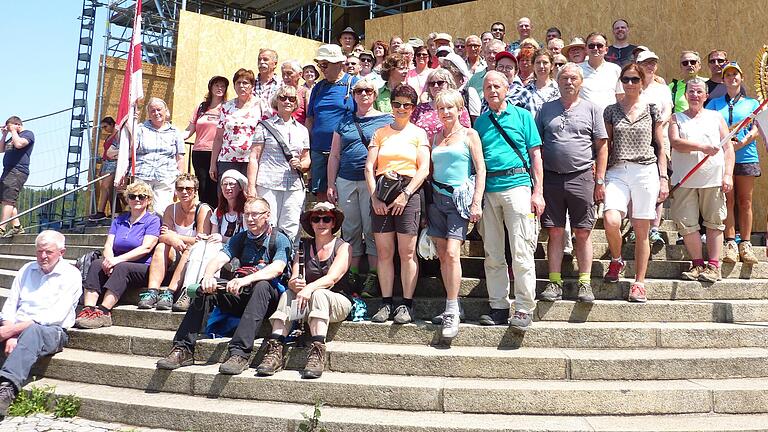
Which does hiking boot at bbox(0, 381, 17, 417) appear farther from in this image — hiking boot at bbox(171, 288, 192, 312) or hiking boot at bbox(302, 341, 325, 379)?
hiking boot at bbox(302, 341, 325, 379)

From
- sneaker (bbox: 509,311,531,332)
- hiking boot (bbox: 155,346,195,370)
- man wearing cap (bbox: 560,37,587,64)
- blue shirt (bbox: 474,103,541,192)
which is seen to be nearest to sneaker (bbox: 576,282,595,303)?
sneaker (bbox: 509,311,531,332)

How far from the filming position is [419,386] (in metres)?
3.94

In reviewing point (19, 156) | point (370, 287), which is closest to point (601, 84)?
point (370, 287)

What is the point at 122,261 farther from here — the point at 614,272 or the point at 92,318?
the point at 614,272

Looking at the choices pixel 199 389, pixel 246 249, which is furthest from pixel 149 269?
pixel 199 389

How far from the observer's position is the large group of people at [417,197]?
451 centimetres

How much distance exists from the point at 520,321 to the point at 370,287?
4.33 feet

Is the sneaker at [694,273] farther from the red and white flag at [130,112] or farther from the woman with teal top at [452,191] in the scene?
the red and white flag at [130,112]

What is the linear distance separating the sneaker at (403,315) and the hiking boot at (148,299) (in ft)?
7.61

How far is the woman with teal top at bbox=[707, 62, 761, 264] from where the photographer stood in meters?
5.82

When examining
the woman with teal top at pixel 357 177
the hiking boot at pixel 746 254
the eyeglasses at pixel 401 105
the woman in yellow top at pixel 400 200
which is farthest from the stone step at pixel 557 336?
the eyeglasses at pixel 401 105

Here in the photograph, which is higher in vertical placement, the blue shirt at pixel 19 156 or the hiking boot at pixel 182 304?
the blue shirt at pixel 19 156

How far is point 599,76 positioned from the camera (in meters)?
6.61

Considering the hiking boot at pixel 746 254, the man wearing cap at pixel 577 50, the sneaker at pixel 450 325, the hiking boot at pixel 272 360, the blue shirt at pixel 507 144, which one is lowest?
the hiking boot at pixel 272 360
